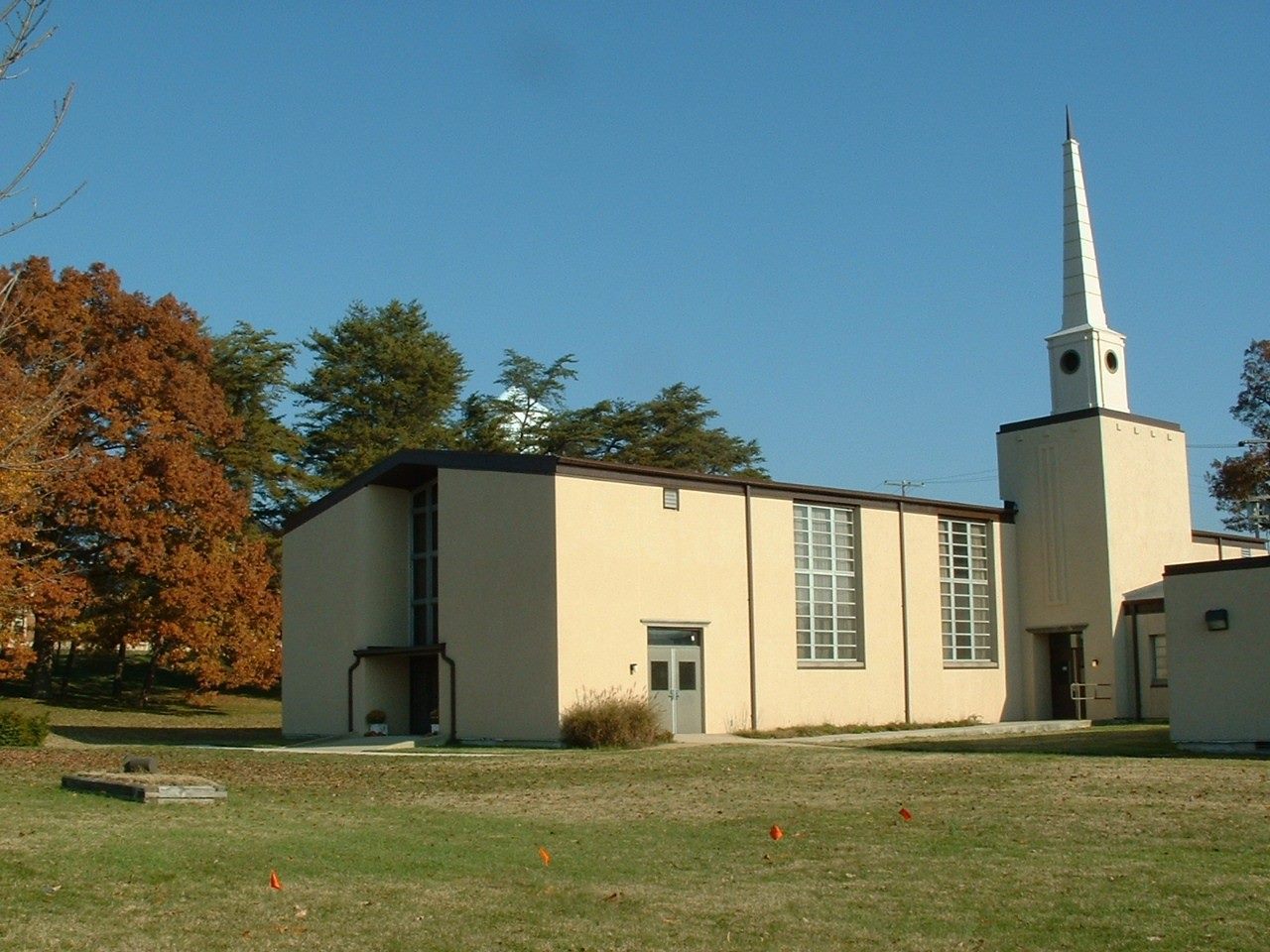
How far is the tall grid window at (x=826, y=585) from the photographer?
34.5 metres

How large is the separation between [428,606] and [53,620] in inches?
661

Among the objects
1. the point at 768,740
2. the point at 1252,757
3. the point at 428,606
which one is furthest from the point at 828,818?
the point at 428,606

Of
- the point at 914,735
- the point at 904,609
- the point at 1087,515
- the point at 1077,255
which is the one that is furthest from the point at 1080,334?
the point at 914,735

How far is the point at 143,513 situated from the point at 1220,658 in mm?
33700

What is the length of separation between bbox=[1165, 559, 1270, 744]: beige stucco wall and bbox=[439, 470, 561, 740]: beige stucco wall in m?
11.7

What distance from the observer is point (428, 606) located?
34.1 meters

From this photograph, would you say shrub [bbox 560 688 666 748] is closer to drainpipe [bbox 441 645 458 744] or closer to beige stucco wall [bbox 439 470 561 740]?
beige stucco wall [bbox 439 470 561 740]

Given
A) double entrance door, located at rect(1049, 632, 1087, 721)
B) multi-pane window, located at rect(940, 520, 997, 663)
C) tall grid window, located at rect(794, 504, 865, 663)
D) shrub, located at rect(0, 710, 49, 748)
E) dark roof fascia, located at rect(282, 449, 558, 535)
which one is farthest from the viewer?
double entrance door, located at rect(1049, 632, 1087, 721)

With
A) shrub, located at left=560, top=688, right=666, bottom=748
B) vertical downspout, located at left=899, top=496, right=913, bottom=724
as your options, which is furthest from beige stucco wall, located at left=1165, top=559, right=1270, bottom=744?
vertical downspout, located at left=899, top=496, right=913, bottom=724

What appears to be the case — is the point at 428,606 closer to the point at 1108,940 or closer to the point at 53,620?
the point at 53,620

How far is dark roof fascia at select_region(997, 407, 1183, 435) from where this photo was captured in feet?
127

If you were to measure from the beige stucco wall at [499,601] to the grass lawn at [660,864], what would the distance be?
32.6 ft

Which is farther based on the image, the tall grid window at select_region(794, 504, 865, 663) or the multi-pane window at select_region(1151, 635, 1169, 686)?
the multi-pane window at select_region(1151, 635, 1169, 686)

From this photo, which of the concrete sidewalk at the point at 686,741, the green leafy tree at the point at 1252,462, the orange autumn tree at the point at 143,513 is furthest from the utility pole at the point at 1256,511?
the orange autumn tree at the point at 143,513
